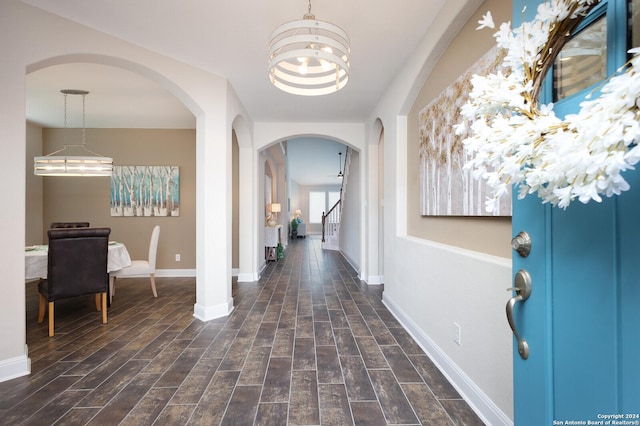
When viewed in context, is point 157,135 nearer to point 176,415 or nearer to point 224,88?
point 224,88

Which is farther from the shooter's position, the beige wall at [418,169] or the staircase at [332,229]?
the staircase at [332,229]

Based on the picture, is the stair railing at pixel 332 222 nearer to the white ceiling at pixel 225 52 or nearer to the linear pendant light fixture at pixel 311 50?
the white ceiling at pixel 225 52

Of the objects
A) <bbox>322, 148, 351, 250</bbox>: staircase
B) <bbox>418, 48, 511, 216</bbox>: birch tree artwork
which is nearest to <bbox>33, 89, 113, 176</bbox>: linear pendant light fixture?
<bbox>418, 48, 511, 216</bbox>: birch tree artwork

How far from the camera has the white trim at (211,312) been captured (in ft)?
11.0

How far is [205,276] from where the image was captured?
3402 millimetres

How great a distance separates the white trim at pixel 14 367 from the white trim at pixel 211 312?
4.64 ft

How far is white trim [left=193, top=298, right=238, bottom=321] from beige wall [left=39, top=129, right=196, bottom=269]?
2397 mm

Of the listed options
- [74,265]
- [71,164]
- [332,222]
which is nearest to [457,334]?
[74,265]

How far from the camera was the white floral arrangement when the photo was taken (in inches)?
17.7

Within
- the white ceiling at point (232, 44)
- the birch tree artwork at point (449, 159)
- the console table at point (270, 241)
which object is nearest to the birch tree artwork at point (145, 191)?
the white ceiling at point (232, 44)

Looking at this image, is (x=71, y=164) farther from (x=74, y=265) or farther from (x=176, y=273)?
(x=176, y=273)

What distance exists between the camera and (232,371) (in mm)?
2260

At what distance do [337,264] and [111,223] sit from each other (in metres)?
4.51

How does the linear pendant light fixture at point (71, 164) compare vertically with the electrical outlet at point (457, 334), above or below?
above
